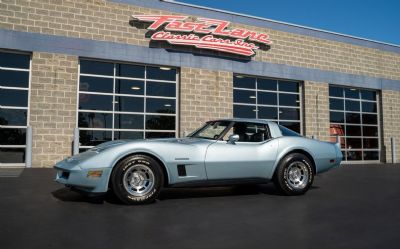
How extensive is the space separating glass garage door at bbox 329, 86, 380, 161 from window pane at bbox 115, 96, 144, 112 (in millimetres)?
9205

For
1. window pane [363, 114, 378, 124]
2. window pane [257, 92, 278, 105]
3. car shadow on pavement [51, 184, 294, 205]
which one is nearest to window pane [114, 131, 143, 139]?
window pane [257, 92, 278, 105]

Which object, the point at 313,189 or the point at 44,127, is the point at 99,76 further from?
the point at 313,189

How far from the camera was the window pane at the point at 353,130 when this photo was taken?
17.7m

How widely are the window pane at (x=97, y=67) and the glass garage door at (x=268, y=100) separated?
16.7 feet

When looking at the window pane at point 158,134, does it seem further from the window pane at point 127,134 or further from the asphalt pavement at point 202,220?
the asphalt pavement at point 202,220

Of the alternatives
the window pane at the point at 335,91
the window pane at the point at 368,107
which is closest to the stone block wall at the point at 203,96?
the window pane at the point at 335,91

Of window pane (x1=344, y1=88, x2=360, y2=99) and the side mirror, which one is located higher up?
window pane (x1=344, y1=88, x2=360, y2=99)

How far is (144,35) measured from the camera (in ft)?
43.3

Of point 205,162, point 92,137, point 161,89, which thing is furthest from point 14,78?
point 205,162

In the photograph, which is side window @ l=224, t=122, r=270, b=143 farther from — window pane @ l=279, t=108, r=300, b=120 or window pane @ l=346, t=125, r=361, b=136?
window pane @ l=346, t=125, r=361, b=136

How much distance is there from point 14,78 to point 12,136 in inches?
72.7

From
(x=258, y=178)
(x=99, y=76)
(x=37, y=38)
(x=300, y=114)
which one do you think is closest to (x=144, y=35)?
(x=99, y=76)

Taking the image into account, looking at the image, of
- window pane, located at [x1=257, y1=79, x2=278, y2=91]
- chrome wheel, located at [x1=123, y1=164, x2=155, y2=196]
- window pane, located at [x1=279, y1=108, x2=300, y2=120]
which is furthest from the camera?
window pane, located at [x1=279, y1=108, x2=300, y2=120]

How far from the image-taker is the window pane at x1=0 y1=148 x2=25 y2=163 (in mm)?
11180
